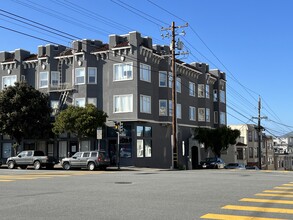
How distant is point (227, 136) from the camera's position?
5006 centimetres

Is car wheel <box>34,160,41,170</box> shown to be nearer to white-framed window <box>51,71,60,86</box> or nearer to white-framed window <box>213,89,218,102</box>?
white-framed window <box>51,71,60,86</box>

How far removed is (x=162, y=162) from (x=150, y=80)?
857cm

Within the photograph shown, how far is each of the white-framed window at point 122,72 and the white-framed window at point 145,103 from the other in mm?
2394

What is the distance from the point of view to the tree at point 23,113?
38.6m

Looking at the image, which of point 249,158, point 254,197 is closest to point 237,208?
point 254,197

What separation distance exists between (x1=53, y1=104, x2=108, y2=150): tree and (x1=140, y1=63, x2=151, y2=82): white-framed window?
20.2ft

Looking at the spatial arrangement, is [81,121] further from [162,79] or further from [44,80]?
[162,79]

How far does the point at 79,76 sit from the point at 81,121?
7.47 meters

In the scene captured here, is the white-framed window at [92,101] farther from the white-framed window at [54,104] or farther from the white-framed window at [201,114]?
the white-framed window at [201,114]

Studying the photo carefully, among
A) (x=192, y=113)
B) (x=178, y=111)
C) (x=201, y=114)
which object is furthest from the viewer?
(x=201, y=114)

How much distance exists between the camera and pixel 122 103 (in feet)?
130

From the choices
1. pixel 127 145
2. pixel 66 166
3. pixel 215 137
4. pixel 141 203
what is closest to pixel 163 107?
pixel 127 145

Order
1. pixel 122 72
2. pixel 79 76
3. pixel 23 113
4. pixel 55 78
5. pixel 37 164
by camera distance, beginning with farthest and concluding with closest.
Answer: pixel 55 78 < pixel 79 76 < pixel 122 72 < pixel 23 113 < pixel 37 164

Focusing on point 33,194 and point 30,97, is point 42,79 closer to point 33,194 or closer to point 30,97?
point 30,97
